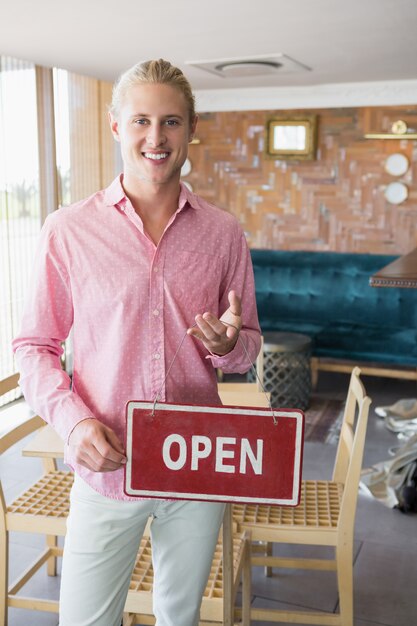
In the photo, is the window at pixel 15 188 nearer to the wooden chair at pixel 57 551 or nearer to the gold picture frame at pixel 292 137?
the gold picture frame at pixel 292 137

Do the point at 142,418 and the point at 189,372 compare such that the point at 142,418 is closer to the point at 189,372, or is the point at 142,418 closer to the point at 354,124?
the point at 189,372

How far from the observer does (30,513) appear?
240 cm

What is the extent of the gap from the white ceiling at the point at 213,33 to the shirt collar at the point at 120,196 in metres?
2.12

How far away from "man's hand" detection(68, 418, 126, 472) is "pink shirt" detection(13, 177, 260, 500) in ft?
0.19

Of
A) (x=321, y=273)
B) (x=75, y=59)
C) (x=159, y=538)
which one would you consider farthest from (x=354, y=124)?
(x=159, y=538)

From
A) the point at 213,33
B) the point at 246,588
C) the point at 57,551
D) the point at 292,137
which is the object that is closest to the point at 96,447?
the point at 246,588

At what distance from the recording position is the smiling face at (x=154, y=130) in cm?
139

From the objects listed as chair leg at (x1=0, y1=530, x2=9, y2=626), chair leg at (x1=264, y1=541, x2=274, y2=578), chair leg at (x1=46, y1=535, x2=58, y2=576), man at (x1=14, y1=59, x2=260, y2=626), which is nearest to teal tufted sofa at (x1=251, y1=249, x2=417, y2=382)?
chair leg at (x1=264, y1=541, x2=274, y2=578)

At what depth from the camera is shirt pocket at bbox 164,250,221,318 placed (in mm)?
1456

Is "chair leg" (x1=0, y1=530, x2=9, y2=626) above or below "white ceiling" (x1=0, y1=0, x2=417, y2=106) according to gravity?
below

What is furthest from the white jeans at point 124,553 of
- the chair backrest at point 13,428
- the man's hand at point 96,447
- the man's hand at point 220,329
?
the chair backrest at point 13,428

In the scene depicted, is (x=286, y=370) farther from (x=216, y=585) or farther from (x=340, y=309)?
(x=216, y=585)

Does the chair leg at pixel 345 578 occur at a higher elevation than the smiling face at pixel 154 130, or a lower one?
lower

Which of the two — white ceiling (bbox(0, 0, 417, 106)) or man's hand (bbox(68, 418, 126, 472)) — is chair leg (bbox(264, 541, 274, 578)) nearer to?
man's hand (bbox(68, 418, 126, 472))
